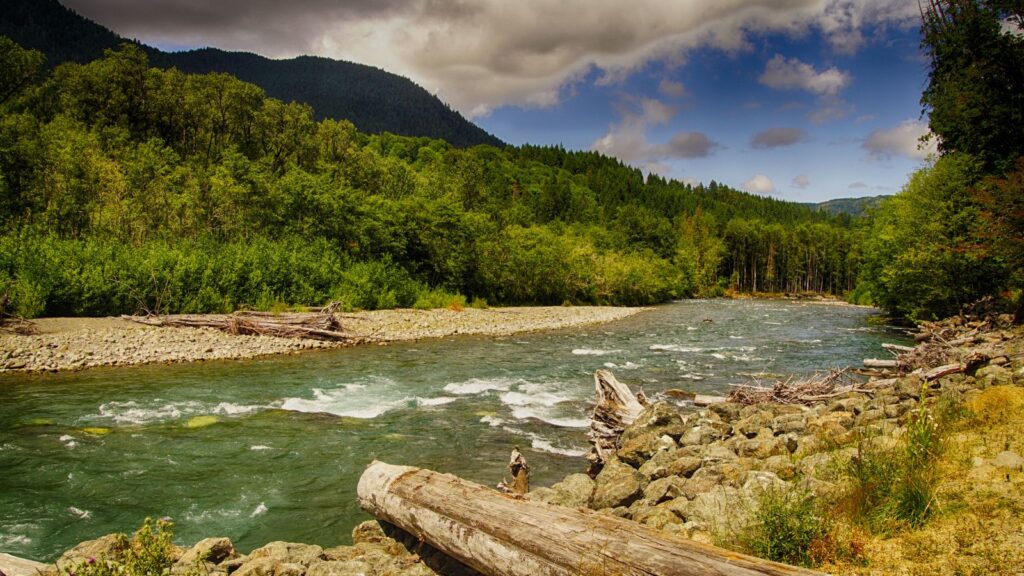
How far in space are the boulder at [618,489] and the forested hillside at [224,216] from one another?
24102 millimetres

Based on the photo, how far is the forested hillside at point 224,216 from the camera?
24.9 m

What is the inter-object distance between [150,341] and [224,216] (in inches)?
778

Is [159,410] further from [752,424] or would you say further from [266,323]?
[752,424]

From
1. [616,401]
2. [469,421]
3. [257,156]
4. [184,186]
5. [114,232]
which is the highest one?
[257,156]

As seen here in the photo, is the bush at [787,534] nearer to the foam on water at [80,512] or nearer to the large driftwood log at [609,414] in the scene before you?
the large driftwood log at [609,414]

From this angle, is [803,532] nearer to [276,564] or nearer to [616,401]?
[276,564]

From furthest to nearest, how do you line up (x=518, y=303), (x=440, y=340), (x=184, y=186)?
(x=518, y=303)
(x=184, y=186)
(x=440, y=340)

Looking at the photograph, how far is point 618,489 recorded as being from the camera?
23.0 ft

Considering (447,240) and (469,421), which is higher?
(447,240)

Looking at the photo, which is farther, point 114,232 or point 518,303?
point 518,303

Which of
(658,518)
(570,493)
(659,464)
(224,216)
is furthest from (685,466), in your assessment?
(224,216)

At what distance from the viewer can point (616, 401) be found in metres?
10.5

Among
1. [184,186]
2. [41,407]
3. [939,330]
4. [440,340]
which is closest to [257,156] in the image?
[184,186]

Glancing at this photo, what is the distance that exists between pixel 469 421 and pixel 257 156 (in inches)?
2250
